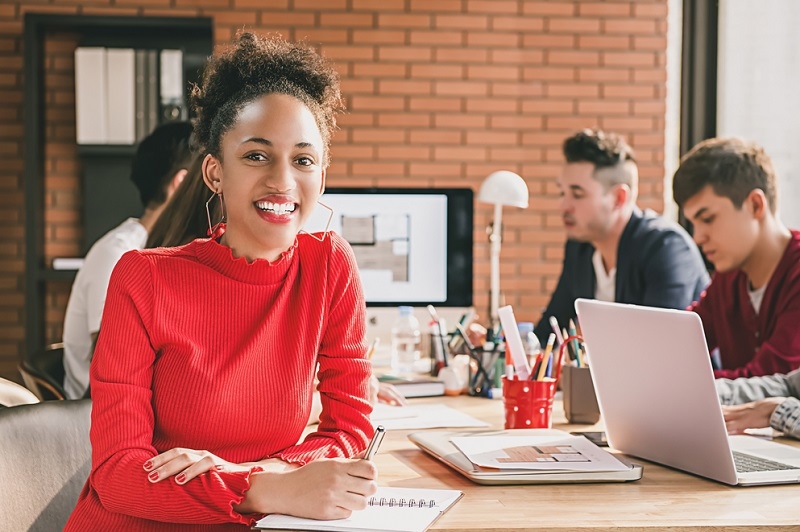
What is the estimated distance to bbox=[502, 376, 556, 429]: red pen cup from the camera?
5.66ft

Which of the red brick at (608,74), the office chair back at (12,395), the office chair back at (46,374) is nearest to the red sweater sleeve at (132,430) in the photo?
the office chair back at (12,395)

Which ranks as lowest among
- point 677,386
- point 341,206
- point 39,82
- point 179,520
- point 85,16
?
point 179,520

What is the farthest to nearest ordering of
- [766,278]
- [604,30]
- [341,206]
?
[604,30] < [341,206] < [766,278]

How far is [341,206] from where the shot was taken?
3.06 m

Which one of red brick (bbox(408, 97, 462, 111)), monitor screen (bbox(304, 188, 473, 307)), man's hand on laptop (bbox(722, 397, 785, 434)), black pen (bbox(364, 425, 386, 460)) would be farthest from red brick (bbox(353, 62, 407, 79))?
black pen (bbox(364, 425, 386, 460))

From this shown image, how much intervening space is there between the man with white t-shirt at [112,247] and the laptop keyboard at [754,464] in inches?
65.6

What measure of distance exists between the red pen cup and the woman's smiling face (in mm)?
571

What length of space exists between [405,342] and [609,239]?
1.11 metres

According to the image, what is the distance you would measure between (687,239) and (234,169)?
2322mm

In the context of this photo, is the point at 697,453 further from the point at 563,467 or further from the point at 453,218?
the point at 453,218

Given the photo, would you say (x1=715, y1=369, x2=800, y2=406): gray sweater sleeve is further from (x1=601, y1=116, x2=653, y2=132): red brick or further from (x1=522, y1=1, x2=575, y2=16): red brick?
(x1=522, y1=1, x2=575, y2=16): red brick

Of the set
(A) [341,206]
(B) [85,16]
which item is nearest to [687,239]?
(A) [341,206]

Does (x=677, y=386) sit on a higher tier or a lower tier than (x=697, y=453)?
higher

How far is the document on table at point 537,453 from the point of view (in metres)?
1.37
